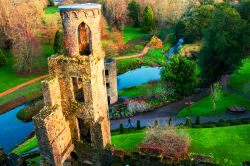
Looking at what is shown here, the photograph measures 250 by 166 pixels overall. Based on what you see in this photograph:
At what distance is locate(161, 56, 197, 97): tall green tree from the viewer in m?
31.0

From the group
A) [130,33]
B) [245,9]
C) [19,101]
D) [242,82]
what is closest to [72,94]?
[19,101]

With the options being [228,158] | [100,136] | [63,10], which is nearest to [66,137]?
[100,136]

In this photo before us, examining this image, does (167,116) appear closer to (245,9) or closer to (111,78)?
(111,78)

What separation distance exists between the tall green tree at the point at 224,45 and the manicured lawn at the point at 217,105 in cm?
460

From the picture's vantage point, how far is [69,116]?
1560 centimetres

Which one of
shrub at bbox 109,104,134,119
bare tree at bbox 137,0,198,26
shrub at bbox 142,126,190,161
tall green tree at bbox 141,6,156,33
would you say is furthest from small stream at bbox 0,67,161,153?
tall green tree at bbox 141,6,156,33

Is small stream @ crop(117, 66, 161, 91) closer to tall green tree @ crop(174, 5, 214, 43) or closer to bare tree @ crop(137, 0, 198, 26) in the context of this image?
tall green tree @ crop(174, 5, 214, 43)

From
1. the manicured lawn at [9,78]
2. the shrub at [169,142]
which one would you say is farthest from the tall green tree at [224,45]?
the manicured lawn at [9,78]

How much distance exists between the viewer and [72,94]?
49.5 ft

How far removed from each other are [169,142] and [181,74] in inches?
608

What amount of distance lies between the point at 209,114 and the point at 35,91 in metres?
28.0

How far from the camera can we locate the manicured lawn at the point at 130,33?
68750mm

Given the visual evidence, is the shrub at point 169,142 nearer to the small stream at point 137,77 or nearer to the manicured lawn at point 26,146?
the manicured lawn at point 26,146

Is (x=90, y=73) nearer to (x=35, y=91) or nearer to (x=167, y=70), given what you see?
(x=167, y=70)
